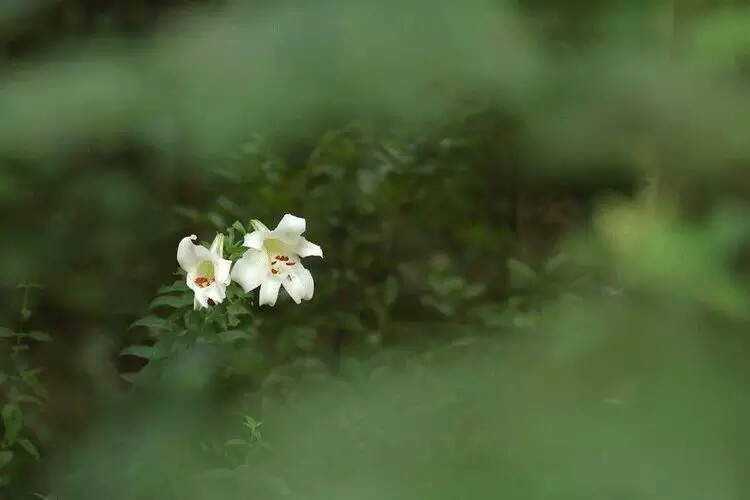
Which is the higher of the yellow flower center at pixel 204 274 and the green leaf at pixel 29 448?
the yellow flower center at pixel 204 274

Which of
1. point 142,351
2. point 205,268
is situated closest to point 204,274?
point 205,268

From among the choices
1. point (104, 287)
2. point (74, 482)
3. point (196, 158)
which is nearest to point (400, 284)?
point (104, 287)

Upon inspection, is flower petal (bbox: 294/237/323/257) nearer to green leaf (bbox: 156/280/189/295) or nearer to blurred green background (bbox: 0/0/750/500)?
green leaf (bbox: 156/280/189/295)

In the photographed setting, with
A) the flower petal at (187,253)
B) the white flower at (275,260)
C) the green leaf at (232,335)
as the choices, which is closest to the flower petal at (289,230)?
the white flower at (275,260)

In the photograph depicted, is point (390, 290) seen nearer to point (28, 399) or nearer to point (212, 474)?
point (28, 399)

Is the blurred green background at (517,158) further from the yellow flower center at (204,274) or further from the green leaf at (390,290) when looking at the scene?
the green leaf at (390,290)

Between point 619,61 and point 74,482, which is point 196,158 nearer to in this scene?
point 619,61
